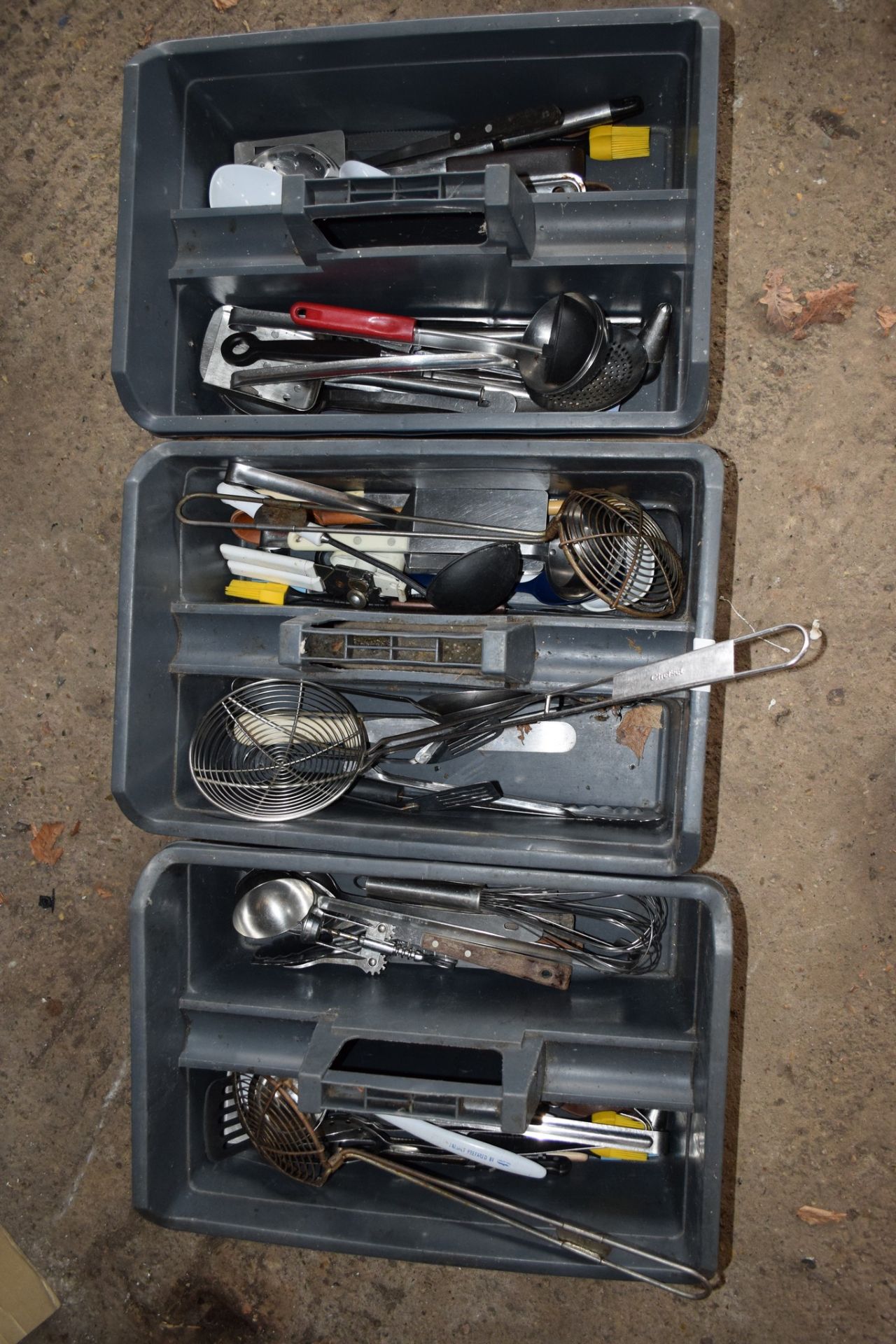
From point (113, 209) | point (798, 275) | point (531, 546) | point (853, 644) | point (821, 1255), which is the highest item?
point (113, 209)

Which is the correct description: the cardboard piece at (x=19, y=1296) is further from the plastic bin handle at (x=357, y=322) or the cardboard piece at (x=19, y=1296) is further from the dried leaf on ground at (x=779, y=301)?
the dried leaf on ground at (x=779, y=301)

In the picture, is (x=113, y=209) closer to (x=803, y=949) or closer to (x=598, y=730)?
(x=598, y=730)

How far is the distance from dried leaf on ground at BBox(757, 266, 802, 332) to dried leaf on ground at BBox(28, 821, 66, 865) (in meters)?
1.41

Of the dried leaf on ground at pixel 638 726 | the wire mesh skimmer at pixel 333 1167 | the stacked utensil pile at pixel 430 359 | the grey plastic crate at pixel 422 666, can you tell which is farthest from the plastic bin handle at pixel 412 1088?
the stacked utensil pile at pixel 430 359

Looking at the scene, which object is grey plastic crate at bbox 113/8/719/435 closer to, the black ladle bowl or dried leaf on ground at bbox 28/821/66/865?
the black ladle bowl

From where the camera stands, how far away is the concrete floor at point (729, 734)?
4.42 ft

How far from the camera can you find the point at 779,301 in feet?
4.42

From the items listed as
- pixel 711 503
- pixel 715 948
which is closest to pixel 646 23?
pixel 711 503

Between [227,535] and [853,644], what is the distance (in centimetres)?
95

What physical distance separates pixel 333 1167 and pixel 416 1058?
0.62 feet

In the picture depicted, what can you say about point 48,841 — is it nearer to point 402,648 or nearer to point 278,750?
point 278,750

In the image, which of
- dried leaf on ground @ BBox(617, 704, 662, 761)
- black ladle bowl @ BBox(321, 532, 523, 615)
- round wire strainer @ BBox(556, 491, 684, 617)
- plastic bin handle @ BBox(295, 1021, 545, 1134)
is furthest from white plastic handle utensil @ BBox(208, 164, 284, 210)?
plastic bin handle @ BBox(295, 1021, 545, 1134)

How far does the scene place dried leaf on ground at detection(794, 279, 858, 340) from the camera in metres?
1.33

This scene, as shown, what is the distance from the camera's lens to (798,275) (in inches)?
53.1
